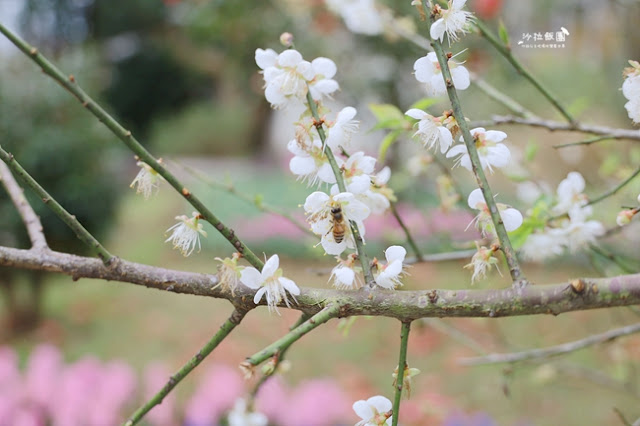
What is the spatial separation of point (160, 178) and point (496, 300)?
290mm

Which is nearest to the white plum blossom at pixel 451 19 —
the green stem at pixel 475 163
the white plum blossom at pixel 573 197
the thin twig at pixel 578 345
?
the green stem at pixel 475 163

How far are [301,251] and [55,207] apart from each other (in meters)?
5.13

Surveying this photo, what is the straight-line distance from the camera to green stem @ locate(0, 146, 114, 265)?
0.44 meters

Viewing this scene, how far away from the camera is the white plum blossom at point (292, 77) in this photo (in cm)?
54

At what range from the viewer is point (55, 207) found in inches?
18.0

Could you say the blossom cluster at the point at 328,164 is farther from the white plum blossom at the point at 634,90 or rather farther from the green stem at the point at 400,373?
the white plum blossom at the point at 634,90

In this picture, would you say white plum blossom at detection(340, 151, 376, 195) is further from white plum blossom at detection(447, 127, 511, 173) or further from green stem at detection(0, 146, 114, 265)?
green stem at detection(0, 146, 114, 265)

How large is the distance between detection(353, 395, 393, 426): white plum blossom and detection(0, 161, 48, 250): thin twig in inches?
11.8

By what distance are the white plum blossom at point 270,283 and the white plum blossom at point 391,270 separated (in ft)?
0.23

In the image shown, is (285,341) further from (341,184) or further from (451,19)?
(451,19)

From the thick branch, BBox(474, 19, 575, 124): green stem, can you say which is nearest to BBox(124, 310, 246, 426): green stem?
the thick branch

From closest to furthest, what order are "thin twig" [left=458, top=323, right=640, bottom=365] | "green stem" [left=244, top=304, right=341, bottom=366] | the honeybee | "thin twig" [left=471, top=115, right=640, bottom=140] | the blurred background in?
"green stem" [left=244, top=304, right=341, bottom=366], the honeybee, "thin twig" [left=471, top=115, right=640, bottom=140], "thin twig" [left=458, top=323, right=640, bottom=365], the blurred background

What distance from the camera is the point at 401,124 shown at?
762 mm

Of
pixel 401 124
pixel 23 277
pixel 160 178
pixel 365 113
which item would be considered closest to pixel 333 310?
pixel 160 178
